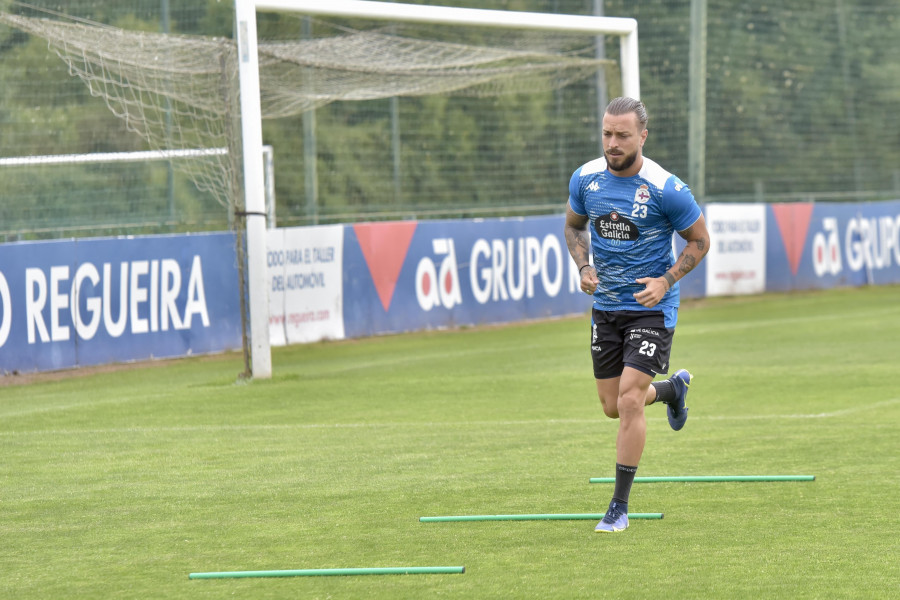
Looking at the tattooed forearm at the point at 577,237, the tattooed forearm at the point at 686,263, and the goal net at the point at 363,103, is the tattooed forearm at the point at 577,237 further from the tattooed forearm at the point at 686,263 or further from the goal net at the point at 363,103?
the goal net at the point at 363,103

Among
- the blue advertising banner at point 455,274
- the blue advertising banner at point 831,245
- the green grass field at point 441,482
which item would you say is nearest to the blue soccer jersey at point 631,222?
the green grass field at point 441,482

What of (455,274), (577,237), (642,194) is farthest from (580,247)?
(455,274)

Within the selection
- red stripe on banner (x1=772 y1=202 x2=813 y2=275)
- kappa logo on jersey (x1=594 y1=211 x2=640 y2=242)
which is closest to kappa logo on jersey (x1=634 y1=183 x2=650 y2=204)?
kappa logo on jersey (x1=594 y1=211 x2=640 y2=242)

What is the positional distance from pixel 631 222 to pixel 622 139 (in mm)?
451

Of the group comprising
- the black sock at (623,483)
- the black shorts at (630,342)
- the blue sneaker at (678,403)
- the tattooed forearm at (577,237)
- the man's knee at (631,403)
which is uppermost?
the tattooed forearm at (577,237)

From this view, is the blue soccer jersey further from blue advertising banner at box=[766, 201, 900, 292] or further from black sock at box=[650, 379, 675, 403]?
blue advertising banner at box=[766, 201, 900, 292]

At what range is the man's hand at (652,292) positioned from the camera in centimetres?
681

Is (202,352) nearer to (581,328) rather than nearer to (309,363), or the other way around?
(309,363)

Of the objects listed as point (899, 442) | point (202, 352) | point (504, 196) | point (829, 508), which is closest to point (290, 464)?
point (829, 508)

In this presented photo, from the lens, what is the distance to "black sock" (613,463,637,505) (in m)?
6.76

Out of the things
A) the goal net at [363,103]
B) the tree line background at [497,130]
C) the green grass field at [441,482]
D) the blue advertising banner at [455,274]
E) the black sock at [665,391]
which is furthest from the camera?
the tree line background at [497,130]

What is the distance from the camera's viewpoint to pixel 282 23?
1078 inches

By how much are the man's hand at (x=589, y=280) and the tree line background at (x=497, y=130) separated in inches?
388

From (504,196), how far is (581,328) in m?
10.2
